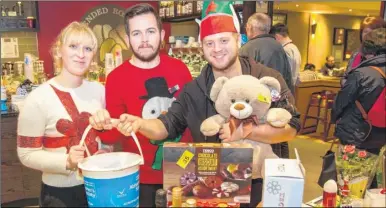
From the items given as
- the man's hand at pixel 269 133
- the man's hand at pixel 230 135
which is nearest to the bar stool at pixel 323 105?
the man's hand at pixel 269 133

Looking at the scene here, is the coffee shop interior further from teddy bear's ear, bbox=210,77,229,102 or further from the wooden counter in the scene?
teddy bear's ear, bbox=210,77,229,102

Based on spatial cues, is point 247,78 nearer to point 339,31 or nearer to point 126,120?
point 126,120

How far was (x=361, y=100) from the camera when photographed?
7.79ft

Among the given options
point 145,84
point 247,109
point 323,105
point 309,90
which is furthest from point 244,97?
point 309,90

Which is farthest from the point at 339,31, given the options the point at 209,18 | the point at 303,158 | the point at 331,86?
the point at 209,18

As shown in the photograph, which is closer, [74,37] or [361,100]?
[74,37]

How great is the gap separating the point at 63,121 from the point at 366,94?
1871 millimetres

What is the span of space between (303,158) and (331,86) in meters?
1.92

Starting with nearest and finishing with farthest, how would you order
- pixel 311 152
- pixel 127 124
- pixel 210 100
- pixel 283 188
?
Result: 1. pixel 283 188
2. pixel 127 124
3. pixel 210 100
4. pixel 311 152

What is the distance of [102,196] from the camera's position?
106 cm

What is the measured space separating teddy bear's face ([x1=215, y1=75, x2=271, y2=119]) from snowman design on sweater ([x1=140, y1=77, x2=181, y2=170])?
0.88 feet

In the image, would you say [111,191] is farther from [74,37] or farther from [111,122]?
[74,37]

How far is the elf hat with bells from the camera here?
1.41m

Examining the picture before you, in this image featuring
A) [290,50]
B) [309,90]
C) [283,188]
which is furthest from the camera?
[309,90]
